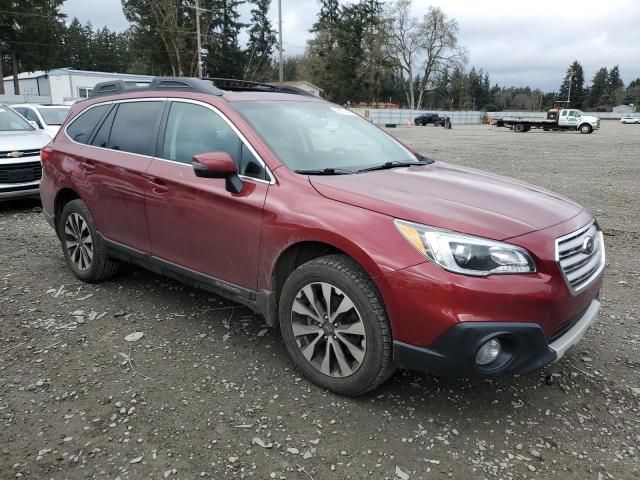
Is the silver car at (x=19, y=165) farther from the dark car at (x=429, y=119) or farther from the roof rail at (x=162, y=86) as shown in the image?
the dark car at (x=429, y=119)

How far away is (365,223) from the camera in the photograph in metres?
2.75

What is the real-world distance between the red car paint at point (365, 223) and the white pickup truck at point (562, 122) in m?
42.3

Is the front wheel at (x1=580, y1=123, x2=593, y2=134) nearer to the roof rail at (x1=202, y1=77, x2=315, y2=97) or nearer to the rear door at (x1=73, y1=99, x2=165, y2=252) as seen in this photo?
the roof rail at (x1=202, y1=77, x2=315, y2=97)

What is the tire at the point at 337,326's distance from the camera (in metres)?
2.73

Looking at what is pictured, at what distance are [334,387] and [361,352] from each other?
33 cm

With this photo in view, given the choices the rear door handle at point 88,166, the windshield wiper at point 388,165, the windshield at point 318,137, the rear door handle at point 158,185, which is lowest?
the rear door handle at point 158,185

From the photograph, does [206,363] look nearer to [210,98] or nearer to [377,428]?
[377,428]

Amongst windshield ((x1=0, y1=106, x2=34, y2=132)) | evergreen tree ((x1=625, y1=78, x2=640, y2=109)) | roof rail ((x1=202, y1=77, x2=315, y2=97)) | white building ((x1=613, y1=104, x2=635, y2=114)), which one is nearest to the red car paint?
roof rail ((x1=202, y1=77, x2=315, y2=97))

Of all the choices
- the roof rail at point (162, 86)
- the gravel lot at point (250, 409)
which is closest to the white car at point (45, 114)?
the roof rail at point (162, 86)

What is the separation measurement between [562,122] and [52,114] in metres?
39.2

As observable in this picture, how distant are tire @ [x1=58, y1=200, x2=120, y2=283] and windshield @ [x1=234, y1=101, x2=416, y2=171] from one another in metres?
1.96

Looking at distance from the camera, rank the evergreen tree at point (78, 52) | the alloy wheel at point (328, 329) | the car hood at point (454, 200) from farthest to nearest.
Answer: the evergreen tree at point (78, 52) → the alloy wheel at point (328, 329) → the car hood at point (454, 200)

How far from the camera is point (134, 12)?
5509 cm

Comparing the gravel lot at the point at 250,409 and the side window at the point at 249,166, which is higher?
the side window at the point at 249,166
